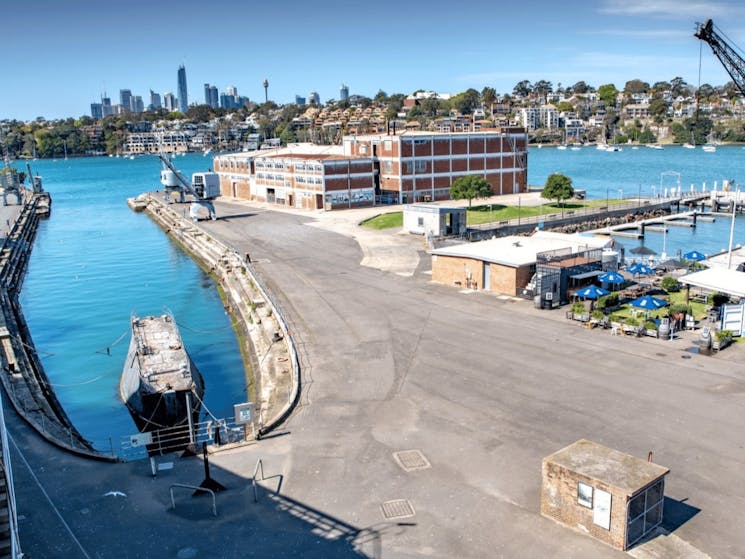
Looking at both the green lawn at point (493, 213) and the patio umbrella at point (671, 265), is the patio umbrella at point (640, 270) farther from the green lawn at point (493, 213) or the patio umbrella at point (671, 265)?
the green lawn at point (493, 213)

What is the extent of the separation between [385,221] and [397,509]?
57.8 metres

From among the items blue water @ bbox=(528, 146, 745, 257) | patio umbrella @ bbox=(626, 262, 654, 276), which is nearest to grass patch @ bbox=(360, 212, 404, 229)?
blue water @ bbox=(528, 146, 745, 257)

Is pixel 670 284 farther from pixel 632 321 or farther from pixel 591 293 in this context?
pixel 632 321

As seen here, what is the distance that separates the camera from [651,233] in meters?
79.8

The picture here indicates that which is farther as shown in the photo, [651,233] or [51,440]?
[651,233]

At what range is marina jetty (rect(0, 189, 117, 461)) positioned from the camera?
82.2 feet

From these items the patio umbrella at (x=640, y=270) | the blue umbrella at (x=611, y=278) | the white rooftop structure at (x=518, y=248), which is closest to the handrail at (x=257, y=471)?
the white rooftop structure at (x=518, y=248)

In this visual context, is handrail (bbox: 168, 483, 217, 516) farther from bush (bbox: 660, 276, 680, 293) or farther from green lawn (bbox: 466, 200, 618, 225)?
green lawn (bbox: 466, 200, 618, 225)

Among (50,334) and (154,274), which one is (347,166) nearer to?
(154,274)

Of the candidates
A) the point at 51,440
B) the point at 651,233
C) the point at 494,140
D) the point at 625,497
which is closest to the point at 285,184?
the point at 494,140

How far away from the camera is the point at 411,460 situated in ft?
69.3

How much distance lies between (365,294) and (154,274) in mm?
32841

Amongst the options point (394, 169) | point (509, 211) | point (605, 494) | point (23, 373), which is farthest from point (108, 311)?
point (509, 211)

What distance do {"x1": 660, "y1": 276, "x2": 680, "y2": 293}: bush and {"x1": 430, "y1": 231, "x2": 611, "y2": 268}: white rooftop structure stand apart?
501cm
